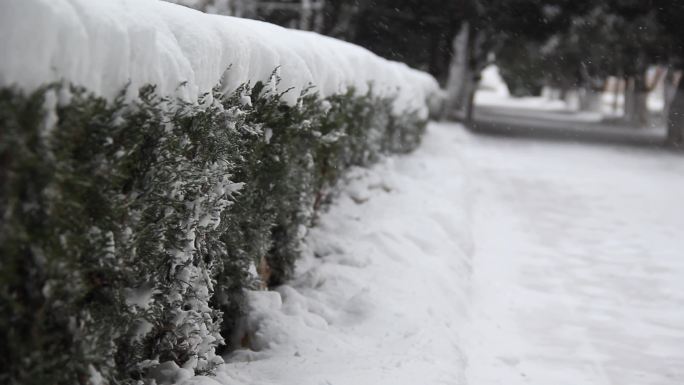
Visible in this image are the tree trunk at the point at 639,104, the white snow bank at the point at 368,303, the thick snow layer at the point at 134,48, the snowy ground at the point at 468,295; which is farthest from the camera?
the tree trunk at the point at 639,104

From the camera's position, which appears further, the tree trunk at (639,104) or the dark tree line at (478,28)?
the tree trunk at (639,104)

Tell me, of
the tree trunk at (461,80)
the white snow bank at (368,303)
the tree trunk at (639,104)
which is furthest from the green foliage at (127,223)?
the tree trunk at (639,104)

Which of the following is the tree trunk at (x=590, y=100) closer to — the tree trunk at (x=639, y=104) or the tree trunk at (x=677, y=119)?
the tree trunk at (x=639, y=104)

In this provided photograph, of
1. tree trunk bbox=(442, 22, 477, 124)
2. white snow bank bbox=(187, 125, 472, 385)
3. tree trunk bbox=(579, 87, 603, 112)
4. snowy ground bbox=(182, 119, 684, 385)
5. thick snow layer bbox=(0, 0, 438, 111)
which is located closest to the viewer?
thick snow layer bbox=(0, 0, 438, 111)

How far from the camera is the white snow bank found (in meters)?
4.12

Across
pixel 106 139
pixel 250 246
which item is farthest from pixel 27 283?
pixel 250 246

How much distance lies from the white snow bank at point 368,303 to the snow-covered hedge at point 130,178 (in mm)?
333

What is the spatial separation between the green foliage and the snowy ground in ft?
1.65

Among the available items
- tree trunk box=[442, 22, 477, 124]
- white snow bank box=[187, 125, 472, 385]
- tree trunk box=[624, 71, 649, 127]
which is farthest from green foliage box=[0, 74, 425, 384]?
tree trunk box=[624, 71, 649, 127]

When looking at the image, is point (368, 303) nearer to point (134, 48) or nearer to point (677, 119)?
point (134, 48)

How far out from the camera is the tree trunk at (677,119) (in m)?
22.0

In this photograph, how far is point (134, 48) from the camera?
2.65m

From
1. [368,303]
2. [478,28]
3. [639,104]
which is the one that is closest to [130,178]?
[368,303]

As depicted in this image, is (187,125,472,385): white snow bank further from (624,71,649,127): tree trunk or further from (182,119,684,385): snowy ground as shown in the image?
(624,71,649,127): tree trunk
